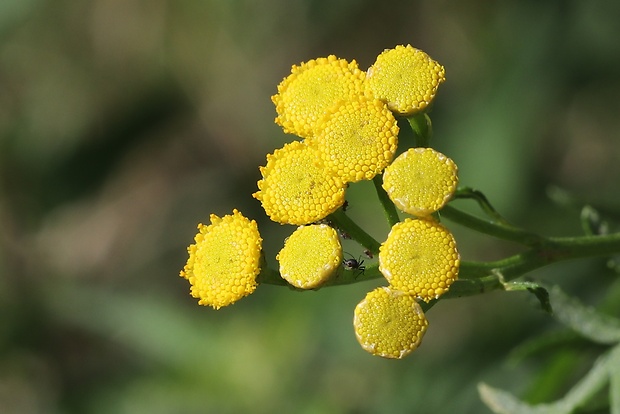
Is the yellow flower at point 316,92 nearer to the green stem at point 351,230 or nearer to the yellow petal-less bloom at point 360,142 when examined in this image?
the yellow petal-less bloom at point 360,142

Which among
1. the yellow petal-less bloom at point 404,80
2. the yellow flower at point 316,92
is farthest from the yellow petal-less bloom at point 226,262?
→ the yellow petal-less bloom at point 404,80

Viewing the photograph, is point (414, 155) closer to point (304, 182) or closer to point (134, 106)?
point (304, 182)

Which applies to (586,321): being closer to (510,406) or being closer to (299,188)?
(510,406)

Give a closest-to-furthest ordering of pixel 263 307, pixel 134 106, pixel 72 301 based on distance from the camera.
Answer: pixel 263 307 < pixel 72 301 < pixel 134 106

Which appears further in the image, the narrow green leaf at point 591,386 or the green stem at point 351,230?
the narrow green leaf at point 591,386

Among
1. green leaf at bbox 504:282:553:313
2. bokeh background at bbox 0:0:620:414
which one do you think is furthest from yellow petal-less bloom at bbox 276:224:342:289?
bokeh background at bbox 0:0:620:414

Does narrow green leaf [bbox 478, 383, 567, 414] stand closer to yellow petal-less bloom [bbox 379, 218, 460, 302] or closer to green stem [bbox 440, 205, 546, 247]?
green stem [bbox 440, 205, 546, 247]

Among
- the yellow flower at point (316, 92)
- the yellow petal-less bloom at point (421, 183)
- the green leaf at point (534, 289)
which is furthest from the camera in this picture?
the yellow flower at point (316, 92)

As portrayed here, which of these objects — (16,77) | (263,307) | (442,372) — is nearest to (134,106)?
(16,77)
